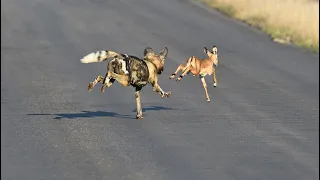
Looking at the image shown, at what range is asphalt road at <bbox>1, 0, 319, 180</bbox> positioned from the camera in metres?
18.2

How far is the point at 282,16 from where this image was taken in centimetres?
4456

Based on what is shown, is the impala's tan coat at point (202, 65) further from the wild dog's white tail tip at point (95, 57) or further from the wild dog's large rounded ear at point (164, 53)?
the wild dog's white tail tip at point (95, 57)

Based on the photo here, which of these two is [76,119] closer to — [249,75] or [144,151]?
[144,151]

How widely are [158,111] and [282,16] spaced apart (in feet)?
69.5

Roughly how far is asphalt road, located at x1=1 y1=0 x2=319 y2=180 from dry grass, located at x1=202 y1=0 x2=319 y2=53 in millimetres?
815

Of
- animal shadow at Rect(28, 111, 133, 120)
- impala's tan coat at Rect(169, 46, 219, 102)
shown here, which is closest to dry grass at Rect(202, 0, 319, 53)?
animal shadow at Rect(28, 111, 133, 120)

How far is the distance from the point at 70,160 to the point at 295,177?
3738 millimetres

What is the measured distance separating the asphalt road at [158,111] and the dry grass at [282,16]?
815 mm

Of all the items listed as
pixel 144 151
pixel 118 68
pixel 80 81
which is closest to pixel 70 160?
pixel 144 151

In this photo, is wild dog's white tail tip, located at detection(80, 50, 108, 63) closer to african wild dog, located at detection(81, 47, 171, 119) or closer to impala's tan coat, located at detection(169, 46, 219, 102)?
Answer: african wild dog, located at detection(81, 47, 171, 119)

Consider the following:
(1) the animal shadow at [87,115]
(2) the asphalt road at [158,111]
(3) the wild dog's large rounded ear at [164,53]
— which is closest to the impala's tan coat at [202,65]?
(3) the wild dog's large rounded ear at [164,53]

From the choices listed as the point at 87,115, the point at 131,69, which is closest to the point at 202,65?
the point at 131,69

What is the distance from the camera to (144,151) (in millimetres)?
19375

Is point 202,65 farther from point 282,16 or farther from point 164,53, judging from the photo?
point 282,16
